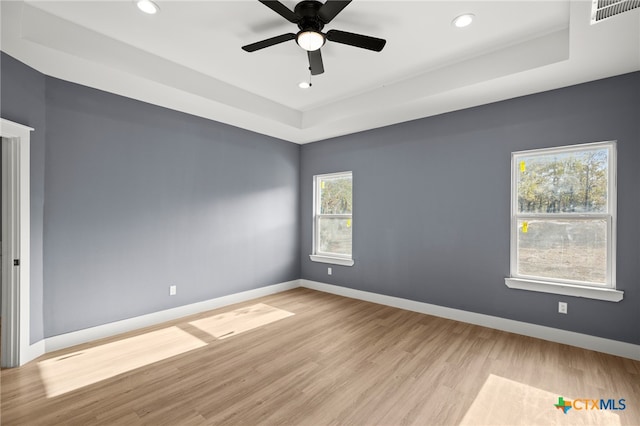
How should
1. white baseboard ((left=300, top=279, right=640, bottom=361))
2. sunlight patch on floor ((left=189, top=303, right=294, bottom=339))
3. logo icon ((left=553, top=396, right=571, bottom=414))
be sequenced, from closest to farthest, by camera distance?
logo icon ((left=553, top=396, right=571, bottom=414)) → white baseboard ((left=300, top=279, right=640, bottom=361)) → sunlight patch on floor ((left=189, top=303, right=294, bottom=339))

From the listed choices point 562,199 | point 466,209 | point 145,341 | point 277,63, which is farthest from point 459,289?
point 145,341

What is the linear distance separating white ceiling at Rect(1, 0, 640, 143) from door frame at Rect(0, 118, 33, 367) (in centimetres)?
84

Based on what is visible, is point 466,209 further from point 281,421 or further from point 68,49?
point 68,49

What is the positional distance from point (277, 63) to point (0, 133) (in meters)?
2.52

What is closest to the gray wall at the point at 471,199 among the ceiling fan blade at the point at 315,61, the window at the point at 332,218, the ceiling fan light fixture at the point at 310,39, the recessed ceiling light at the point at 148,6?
the window at the point at 332,218

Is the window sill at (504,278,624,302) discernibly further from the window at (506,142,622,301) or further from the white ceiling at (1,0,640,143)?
the white ceiling at (1,0,640,143)

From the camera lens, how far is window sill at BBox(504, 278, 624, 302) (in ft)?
9.42

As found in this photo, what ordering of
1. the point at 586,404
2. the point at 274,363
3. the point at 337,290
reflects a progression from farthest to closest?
the point at 337,290
the point at 274,363
the point at 586,404

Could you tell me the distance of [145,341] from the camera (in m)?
3.18

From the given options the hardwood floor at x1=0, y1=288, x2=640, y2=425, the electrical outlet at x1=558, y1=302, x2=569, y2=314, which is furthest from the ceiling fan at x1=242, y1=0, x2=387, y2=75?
the electrical outlet at x1=558, y1=302, x2=569, y2=314

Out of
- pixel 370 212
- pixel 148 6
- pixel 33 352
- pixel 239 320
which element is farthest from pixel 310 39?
pixel 33 352

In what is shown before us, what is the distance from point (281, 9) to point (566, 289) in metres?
3.72

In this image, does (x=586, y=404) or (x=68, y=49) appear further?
(x=68, y=49)

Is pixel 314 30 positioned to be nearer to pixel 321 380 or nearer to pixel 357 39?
pixel 357 39
